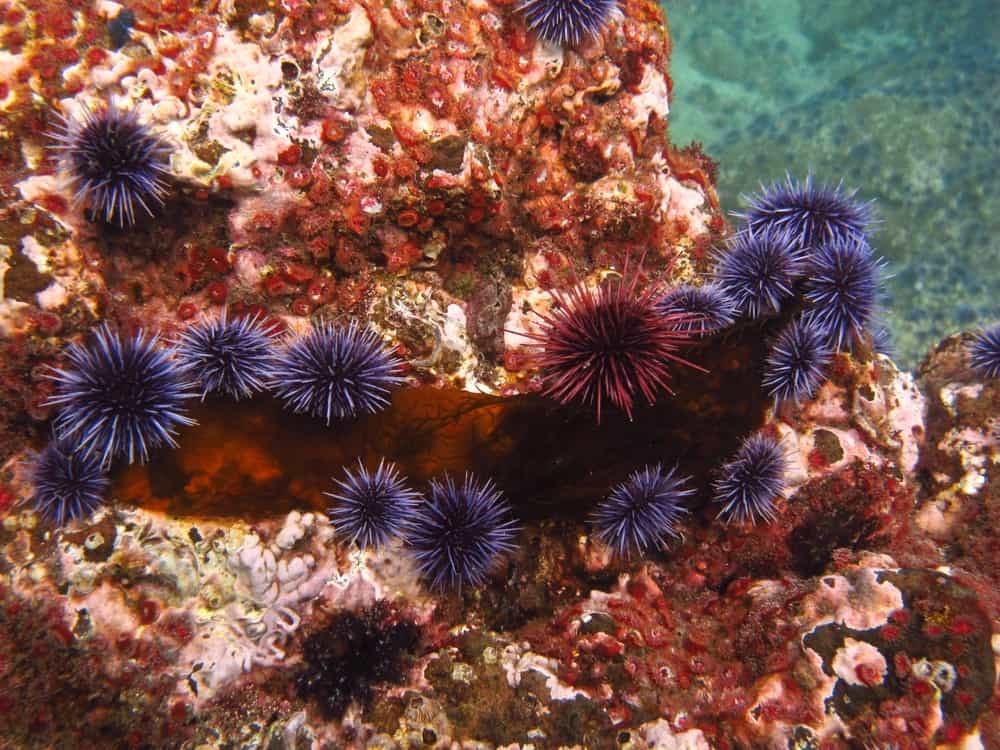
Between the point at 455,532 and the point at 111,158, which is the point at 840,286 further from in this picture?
the point at 111,158

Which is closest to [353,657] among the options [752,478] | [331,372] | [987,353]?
[331,372]

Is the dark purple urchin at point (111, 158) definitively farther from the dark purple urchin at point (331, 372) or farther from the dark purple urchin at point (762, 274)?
the dark purple urchin at point (762, 274)

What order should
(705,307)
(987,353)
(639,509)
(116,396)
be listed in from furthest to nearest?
(987,353)
(705,307)
(639,509)
(116,396)

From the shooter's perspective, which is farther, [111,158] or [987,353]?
[987,353]

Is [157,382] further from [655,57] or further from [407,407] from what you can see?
[655,57]

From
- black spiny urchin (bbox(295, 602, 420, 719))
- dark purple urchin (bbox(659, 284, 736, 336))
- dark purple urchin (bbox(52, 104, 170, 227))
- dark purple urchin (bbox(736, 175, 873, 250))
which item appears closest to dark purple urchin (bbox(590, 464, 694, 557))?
dark purple urchin (bbox(659, 284, 736, 336))

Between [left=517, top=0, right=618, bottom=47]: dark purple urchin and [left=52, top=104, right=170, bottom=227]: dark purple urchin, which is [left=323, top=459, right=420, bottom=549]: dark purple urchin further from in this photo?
[left=517, top=0, right=618, bottom=47]: dark purple urchin

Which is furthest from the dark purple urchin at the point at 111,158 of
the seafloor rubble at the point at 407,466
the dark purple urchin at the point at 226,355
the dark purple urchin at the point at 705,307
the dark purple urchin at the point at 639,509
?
the dark purple urchin at the point at 639,509
